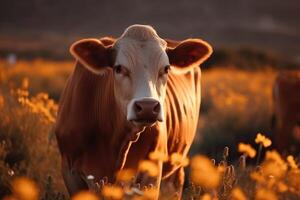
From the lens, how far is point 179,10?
91.5 m

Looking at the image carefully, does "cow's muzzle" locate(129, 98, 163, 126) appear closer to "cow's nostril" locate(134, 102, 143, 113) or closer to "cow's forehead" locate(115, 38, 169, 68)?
"cow's nostril" locate(134, 102, 143, 113)

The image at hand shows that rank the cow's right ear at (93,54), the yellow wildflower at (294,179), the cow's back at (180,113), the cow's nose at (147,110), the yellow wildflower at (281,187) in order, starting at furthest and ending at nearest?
the cow's back at (180,113)
the cow's right ear at (93,54)
the cow's nose at (147,110)
the yellow wildflower at (294,179)
the yellow wildflower at (281,187)

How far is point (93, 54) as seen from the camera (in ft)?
16.4

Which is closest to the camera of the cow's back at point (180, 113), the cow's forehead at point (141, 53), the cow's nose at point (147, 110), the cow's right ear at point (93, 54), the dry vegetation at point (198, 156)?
the dry vegetation at point (198, 156)

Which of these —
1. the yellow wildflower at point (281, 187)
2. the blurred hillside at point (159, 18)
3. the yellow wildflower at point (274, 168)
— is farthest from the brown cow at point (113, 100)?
the blurred hillside at point (159, 18)

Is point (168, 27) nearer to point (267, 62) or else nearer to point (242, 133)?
point (267, 62)

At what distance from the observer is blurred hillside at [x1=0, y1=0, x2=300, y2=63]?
84.2 m

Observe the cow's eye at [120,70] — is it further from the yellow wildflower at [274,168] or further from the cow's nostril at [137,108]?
the yellow wildflower at [274,168]

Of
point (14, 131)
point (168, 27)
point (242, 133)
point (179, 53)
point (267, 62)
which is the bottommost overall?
point (168, 27)

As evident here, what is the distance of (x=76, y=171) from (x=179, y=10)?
87.4 metres

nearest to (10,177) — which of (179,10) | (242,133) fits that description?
(242,133)

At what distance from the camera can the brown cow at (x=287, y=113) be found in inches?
418

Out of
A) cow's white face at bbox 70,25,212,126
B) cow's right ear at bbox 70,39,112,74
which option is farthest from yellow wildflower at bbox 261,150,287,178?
cow's right ear at bbox 70,39,112,74

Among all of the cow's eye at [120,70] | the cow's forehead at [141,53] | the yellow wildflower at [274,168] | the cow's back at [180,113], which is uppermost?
the cow's forehead at [141,53]
